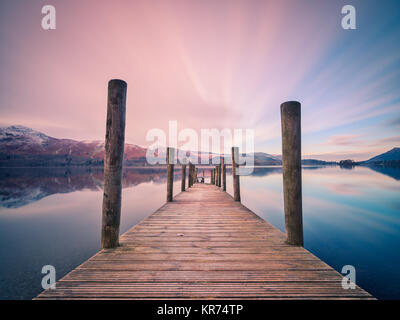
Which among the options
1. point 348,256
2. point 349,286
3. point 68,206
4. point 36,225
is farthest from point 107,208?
point 68,206

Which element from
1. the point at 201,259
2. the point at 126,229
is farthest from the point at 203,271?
the point at 126,229

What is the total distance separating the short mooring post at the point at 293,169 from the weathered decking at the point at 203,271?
0.35m

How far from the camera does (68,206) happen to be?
15281 millimetres

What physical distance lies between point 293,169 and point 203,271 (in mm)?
2221

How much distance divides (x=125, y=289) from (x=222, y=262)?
1.31 m

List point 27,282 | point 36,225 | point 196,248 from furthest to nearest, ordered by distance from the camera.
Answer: point 36,225
point 27,282
point 196,248

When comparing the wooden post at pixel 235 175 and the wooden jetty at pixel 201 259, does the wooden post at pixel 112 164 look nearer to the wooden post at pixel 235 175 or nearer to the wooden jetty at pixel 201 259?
the wooden jetty at pixel 201 259

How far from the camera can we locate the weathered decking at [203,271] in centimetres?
194

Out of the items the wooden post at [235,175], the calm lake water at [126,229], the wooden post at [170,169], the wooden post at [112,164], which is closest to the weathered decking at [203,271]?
the wooden post at [112,164]

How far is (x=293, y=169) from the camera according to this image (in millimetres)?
3141

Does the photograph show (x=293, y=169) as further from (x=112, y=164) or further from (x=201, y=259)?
(x=112, y=164)

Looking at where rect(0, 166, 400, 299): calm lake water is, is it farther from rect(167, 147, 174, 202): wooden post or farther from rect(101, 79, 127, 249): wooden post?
rect(167, 147, 174, 202): wooden post

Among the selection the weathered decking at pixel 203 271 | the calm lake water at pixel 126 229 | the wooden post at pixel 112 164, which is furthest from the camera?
the calm lake water at pixel 126 229
